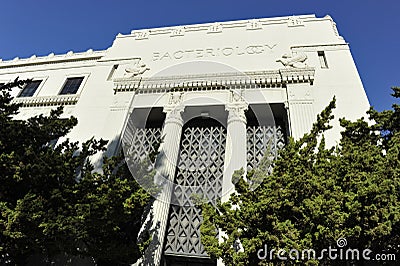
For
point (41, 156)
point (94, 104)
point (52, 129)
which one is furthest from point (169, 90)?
→ point (41, 156)

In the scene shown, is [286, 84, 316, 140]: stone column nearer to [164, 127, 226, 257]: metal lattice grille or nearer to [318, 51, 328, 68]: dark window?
[318, 51, 328, 68]: dark window

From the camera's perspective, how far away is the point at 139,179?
7805 millimetres

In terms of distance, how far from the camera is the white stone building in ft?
33.4

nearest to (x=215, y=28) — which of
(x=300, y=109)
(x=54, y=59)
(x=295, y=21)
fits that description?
(x=295, y=21)

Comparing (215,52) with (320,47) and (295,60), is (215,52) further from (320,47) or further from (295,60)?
(320,47)

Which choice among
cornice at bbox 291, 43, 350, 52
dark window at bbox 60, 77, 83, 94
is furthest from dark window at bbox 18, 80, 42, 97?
cornice at bbox 291, 43, 350, 52

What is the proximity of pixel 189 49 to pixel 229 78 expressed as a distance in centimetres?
392

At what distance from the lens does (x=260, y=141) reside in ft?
37.2

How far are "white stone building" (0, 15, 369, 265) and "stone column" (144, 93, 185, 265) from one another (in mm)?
42

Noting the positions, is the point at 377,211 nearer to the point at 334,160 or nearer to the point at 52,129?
the point at 334,160

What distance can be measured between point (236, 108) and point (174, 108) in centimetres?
286

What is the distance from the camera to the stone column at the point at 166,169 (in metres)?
8.74

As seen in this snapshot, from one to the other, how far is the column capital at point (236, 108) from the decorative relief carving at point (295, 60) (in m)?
2.98

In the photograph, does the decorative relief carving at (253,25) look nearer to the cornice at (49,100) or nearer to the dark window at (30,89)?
the cornice at (49,100)
